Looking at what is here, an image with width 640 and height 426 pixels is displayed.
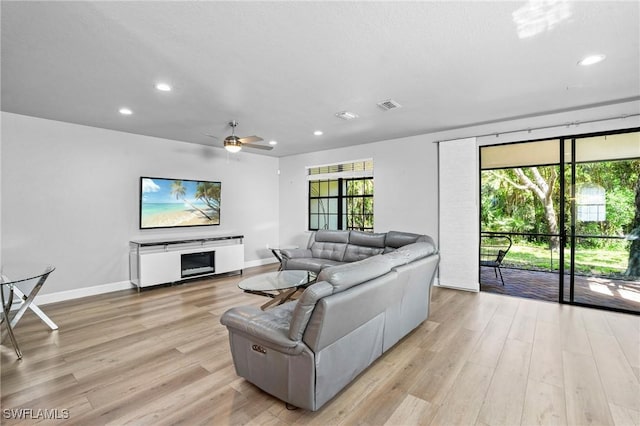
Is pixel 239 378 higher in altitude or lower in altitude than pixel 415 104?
lower

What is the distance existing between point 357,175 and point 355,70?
Result: 362cm

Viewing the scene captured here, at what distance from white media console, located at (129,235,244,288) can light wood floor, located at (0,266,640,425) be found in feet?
3.47

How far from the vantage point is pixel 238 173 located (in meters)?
6.68

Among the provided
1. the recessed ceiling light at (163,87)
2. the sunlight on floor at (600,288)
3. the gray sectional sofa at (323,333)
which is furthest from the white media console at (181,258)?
the sunlight on floor at (600,288)


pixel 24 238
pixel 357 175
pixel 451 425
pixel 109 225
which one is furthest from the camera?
pixel 357 175

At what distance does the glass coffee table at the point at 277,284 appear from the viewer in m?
3.16

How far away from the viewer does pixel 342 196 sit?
6.74 metres

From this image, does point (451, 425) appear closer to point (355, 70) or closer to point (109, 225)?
point (355, 70)

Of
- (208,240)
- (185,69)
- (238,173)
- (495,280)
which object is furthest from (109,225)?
(495,280)

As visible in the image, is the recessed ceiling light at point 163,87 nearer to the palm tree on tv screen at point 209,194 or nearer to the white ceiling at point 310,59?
the white ceiling at point 310,59

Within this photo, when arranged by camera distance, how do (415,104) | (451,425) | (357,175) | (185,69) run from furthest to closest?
(357,175), (415,104), (185,69), (451,425)

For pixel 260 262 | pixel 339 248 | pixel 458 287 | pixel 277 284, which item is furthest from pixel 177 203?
pixel 458 287

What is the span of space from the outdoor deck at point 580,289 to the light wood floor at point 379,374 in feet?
1.08

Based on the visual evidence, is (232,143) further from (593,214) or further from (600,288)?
(600,288)
